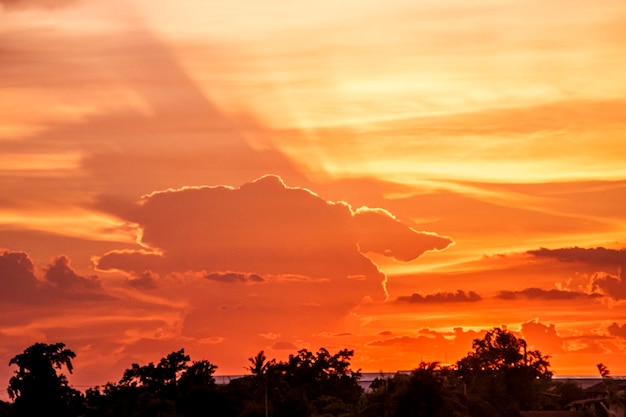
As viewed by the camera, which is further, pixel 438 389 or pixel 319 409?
pixel 319 409

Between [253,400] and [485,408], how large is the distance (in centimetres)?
3339

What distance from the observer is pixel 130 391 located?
170m

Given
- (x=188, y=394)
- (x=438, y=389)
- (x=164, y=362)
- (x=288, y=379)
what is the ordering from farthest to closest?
(x=288, y=379), (x=164, y=362), (x=188, y=394), (x=438, y=389)

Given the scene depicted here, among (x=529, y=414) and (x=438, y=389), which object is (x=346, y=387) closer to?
(x=529, y=414)

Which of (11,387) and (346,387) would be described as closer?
(11,387)

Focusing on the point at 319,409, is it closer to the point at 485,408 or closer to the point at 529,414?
the point at 485,408

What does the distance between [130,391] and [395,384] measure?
1505 inches

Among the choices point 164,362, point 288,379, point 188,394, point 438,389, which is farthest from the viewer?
point 288,379

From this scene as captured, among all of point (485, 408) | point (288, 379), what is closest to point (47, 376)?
point (288, 379)

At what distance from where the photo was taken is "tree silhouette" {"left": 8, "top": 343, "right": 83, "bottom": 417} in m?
165

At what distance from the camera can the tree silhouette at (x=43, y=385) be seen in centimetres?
16462

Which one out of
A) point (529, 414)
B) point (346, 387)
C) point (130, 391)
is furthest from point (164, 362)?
point (529, 414)

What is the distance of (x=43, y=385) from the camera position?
167750 mm

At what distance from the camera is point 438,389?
148500mm
